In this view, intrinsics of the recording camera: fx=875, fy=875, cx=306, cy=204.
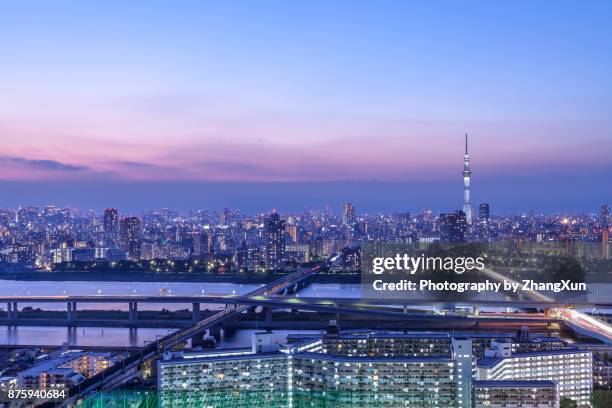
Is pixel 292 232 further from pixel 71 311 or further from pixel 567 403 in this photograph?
pixel 567 403

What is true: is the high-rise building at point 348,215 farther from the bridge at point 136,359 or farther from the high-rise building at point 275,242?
the bridge at point 136,359

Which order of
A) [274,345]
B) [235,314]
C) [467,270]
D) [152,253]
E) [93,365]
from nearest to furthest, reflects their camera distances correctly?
[274,345], [93,365], [235,314], [467,270], [152,253]

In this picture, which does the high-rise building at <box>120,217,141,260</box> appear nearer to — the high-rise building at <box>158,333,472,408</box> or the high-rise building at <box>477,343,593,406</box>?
the high-rise building at <box>158,333,472,408</box>

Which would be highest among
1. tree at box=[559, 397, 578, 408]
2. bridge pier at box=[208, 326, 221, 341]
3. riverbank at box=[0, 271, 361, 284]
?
riverbank at box=[0, 271, 361, 284]

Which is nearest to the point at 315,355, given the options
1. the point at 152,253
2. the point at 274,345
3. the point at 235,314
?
the point at 274,345

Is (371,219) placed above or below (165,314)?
above

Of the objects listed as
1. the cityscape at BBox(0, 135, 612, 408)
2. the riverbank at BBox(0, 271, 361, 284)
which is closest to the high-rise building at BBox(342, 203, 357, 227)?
the cityscape at BBox(0, 135, 612, 408)

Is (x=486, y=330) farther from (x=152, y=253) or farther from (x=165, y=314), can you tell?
(x=152, y=253)
